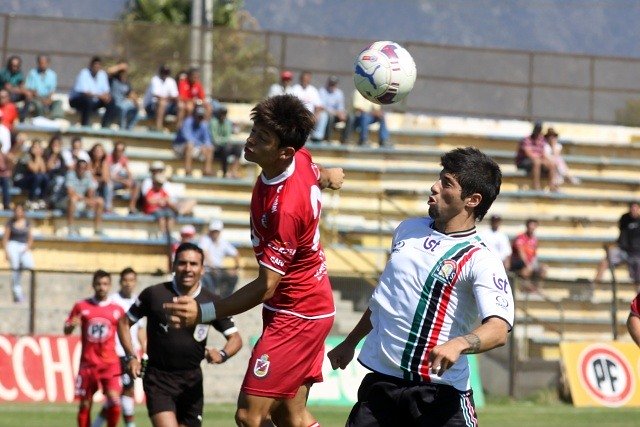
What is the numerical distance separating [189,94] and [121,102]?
54.3 inches

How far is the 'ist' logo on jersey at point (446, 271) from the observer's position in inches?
277

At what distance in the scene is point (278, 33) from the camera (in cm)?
3030

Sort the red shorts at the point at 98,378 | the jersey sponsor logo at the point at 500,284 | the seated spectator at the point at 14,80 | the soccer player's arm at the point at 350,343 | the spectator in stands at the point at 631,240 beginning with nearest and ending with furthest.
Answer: the jersey sponsor logo at the point at 500,284
the soccer player's arm at the point at 350,343
the red shorts at the point at 98,378
the spectator in stands at the point at 631,240
the seated spectator at the point at 14,80

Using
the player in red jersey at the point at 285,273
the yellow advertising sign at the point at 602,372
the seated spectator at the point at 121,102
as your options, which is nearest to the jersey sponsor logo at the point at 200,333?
Answer: the player in red jersey at the point at 285,273

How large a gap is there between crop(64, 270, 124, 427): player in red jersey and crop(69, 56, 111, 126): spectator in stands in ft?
35.4

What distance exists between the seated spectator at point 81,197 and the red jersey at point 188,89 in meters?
4.03

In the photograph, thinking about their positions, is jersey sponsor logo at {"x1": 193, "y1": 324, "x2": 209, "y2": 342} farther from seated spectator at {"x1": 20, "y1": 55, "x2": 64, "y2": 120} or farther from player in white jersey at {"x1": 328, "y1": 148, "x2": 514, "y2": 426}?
seated spectator at {"x1": 20, "y1": 55, "x2": 64, "y2": 120}

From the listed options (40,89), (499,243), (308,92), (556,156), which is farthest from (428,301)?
(556,156)

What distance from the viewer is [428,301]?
7086mm

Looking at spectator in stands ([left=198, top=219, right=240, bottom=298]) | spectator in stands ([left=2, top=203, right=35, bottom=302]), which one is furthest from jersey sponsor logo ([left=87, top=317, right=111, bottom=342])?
spectator in stands ([left=2, top=203, right=35, bottom=302])

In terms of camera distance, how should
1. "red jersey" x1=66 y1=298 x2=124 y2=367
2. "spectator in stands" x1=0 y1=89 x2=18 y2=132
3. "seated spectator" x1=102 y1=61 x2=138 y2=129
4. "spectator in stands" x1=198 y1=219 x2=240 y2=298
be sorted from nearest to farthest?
"red jersey" x1=66 y1=298 x2=124 y2=367
"spectator in stands" x1=198 y1=219 x2=240 y2=298
"spectator in stands" x1=0 y1=89 x2=18 y2=132
"seated spectator" x1=102 y1=61 x2=138 y2=129

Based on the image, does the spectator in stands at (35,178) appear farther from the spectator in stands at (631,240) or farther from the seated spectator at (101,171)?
the spectator in stands at (631,240)

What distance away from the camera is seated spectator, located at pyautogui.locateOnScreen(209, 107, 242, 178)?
25.7 m

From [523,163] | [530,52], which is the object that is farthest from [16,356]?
[530,52]
